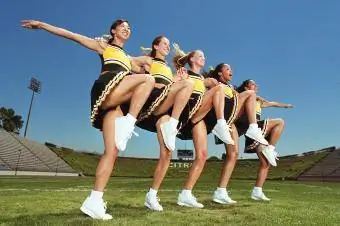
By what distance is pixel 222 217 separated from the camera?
4.54m

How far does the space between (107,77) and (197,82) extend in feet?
7.41

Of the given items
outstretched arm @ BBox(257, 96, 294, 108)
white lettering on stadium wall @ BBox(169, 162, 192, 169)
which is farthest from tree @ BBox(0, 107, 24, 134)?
outstretched arm @ BBox(257, 96, 294, 108)

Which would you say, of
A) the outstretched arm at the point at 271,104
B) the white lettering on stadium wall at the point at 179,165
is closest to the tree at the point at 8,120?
the white lettering on stadium wall at the point at 179,165

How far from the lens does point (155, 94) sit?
18.3 feet

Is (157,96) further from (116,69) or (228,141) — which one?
(228,141)

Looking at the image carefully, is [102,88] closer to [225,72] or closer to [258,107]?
[225,72]

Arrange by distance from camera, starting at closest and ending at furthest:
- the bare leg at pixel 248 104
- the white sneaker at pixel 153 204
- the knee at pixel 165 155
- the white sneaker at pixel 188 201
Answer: the white sneaker at pixel 153 204
the knee at pixel 165 155
the white sneaker at pixel 188 201
the bare leg at pixel 248 104

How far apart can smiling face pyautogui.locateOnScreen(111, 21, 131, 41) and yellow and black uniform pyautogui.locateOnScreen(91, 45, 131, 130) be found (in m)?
0.17

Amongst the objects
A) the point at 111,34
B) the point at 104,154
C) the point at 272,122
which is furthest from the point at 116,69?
the point at 272,122

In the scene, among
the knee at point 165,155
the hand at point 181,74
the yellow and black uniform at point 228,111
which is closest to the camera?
the knee at point 165,155

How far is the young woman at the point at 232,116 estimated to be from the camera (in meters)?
6.88

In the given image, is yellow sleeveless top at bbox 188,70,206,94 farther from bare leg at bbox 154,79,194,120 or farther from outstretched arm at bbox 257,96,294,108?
outstretched arm at bbox 257,96,294,108

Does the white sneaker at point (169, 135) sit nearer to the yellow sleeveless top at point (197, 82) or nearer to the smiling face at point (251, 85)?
the yellow sleeveless top at point (197, 82)

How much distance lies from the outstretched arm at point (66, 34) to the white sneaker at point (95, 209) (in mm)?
1892
